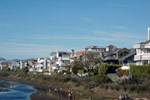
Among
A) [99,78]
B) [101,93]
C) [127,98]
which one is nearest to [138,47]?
[99,78]

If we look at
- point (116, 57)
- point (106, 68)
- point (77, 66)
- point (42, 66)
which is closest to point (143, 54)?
point (106, 68)

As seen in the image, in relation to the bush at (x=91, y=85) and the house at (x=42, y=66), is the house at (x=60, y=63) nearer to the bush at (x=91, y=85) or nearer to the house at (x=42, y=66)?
the house at (x=42, y=66)

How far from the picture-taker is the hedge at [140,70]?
57.5 meters

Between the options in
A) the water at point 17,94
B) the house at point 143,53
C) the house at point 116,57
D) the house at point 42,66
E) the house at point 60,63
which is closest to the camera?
the water at point 17,94

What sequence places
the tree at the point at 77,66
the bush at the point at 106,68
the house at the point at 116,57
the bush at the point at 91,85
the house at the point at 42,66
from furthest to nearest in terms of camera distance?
the house at the point at 42,66 → the tree at the point at 77,66 → the house at the point at 116,57 → the bush at the point at 106,68 → the bush at the point at 91,85

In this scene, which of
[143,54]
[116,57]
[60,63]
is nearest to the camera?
[143,54]

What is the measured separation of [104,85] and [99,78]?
18.1 ft

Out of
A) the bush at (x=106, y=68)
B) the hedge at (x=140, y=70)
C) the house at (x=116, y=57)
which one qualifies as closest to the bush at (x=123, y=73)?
the hedge at (x=140, y=70)

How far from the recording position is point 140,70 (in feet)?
195

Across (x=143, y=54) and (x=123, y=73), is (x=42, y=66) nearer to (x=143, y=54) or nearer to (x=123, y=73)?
(x=123, y=73)

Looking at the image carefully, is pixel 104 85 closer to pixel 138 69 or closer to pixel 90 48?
pixel 138 69

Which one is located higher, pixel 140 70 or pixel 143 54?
pixel 143 54

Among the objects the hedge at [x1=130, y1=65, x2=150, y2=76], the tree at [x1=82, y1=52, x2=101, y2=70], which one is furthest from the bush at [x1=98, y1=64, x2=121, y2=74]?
the hedge at [x1=130, y1=65, x2=150, y2=76]

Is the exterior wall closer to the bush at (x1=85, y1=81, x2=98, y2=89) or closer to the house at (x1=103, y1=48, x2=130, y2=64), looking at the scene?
the bush at (x1=85, y1=81, x2=98, y2=89)
